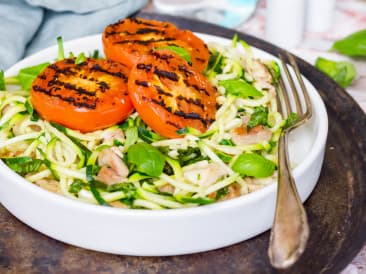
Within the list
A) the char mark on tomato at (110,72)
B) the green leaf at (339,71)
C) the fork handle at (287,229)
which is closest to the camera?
the fork handle at (287,229)

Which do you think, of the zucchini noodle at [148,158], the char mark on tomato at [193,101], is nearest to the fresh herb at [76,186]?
the zucchini noodle at [148,158]

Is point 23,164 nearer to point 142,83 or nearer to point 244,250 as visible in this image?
point 142,83

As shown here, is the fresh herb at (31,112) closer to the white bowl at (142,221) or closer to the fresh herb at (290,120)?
the white bowl at (142,221)

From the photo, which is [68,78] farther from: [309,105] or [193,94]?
[309,105]

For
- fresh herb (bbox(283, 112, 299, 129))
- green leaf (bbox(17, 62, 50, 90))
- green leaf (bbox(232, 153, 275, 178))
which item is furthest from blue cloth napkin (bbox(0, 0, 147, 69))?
green leaf (bbox(232, 153, 275, 178))

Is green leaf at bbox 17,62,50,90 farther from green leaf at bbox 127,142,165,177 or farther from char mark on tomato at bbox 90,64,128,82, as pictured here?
green leaf at bbox 127,142,165,177

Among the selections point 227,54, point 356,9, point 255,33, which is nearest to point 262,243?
point 227,54
